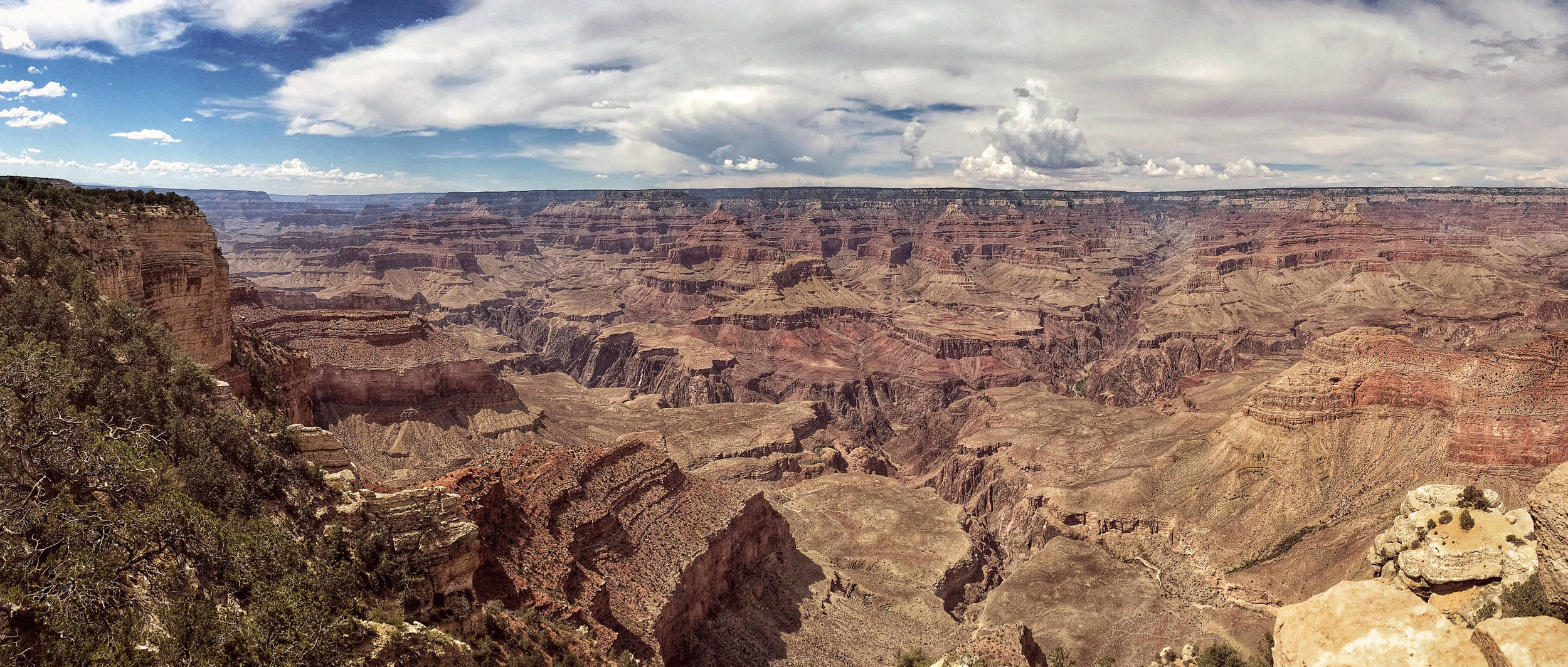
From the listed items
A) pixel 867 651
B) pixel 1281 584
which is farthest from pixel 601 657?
pixel 1281 584

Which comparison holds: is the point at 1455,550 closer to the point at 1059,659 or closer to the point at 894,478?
the point at 1059,659

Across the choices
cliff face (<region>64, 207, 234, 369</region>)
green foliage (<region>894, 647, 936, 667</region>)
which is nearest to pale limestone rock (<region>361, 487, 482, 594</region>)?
cliff face (<region>64, 207, 234, 369</region>)

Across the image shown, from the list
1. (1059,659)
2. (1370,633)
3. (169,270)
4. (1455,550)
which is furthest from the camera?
(1059,659)

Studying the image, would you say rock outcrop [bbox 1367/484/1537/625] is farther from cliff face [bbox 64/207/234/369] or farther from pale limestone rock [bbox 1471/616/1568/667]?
cliff face [bbox 64/207/234/369]

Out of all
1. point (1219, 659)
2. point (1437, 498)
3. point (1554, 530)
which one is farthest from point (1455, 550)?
point (1219, 659)

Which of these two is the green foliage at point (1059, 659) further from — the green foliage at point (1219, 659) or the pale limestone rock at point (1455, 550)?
the pale limestone rock at point (1455, 550)

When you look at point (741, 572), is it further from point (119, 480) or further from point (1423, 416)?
point (1423, 416)
